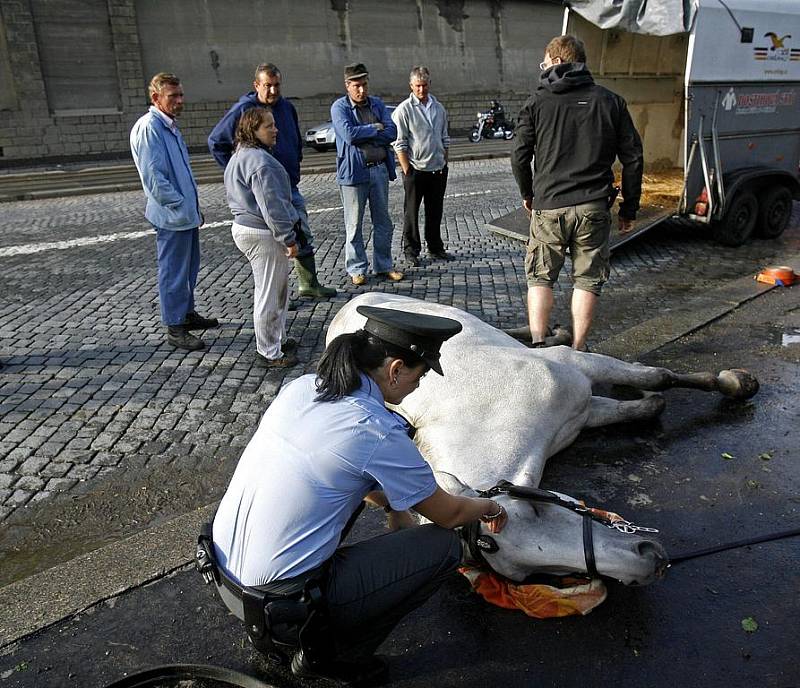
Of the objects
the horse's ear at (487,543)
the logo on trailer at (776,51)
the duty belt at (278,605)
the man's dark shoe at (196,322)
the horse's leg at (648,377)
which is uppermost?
A: the logo on trailer at (776,51)

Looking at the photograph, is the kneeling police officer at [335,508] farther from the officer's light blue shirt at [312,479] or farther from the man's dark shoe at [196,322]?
the man's dark shoe at [196,322]

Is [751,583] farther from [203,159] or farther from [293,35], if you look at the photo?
[293,35]

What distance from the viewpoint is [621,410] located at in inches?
160

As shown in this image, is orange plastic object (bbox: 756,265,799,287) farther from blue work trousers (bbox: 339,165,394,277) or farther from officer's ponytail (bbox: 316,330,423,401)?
officer's ponytail (bbox: 316,330,423,401)

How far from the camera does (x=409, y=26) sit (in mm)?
28375

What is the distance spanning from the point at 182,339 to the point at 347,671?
12.0 ft

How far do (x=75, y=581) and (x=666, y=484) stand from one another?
2763 mm

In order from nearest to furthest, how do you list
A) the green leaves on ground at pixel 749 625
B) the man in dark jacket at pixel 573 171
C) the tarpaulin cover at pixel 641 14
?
the green leaves on ground at pixel 749 625 < the man in dark jacket at pixel 573 171 < the tarpaulin cover at pixel 641 14

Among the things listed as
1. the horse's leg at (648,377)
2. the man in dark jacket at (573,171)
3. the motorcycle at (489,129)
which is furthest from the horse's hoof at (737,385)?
the motorcycle at (489,129)

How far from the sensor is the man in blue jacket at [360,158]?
6676 millimetres

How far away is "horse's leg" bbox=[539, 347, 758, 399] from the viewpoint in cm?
419

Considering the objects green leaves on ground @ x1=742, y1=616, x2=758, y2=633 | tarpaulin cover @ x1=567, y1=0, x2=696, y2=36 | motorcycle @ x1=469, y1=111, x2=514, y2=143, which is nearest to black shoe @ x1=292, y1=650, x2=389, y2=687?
green leaves on ground @ x1=742, y1=616, x2=758, y2=633

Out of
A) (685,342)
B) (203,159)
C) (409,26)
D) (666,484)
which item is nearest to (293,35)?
(409,26)

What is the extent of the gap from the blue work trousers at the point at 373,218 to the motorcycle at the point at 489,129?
18.7 m
